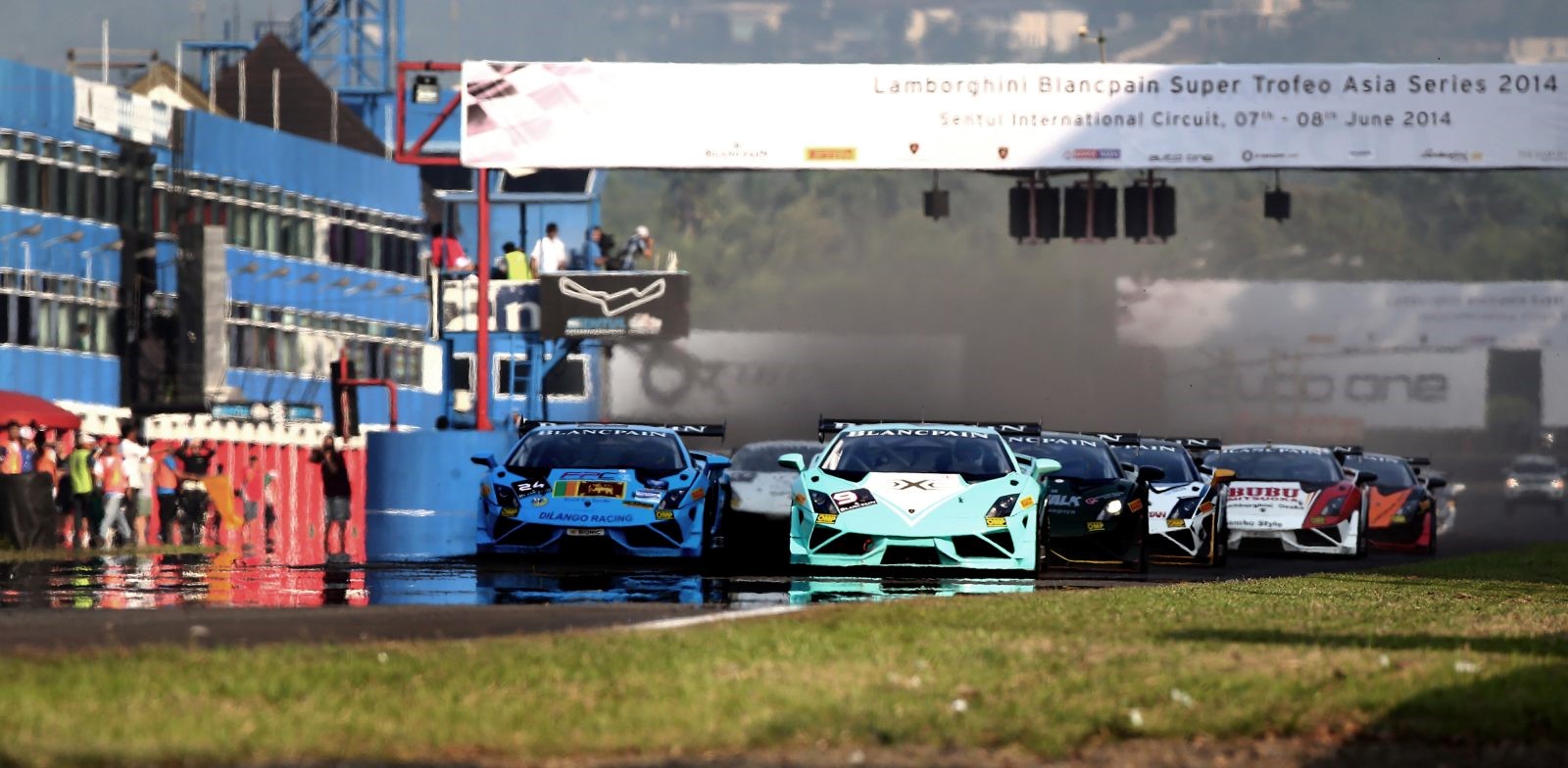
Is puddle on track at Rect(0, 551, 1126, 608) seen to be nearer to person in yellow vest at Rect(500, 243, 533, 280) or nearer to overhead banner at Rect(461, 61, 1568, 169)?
overhead banner at Rect(461, 61, 1568, 169)

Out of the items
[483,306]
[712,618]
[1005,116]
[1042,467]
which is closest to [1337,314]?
[1005,116]

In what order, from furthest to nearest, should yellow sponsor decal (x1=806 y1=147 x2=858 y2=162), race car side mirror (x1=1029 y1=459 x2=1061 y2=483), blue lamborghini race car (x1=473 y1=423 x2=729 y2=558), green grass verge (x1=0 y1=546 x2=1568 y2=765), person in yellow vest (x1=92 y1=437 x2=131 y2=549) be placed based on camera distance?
yellow sponsor decal (x1=806 y1=147 x2=858 y2=162) < person in yellow vest (x1=92 y1=437 x2=131 y2=549) < blue lamborghini race car (x1=473 y1=423 x2=729 y2=558) < race car side mirror (x1=1029 y1=459 x2=1061 y2=483) < green grass verge (x1=0 y1=546 x2=1568 y2=765)

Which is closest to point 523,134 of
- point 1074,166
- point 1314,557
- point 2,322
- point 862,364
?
point 1074,166

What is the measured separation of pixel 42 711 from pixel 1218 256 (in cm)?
6820

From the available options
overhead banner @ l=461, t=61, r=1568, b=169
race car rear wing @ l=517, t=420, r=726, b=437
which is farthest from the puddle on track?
overhead banner @ l=461, t=61, r=1568, b=169

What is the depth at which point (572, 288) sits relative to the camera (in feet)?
194

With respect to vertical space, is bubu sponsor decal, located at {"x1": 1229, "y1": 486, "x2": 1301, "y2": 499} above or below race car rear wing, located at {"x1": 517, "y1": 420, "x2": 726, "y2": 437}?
below

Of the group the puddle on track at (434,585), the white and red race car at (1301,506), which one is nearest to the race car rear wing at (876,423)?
the puddle on track at (434,585)

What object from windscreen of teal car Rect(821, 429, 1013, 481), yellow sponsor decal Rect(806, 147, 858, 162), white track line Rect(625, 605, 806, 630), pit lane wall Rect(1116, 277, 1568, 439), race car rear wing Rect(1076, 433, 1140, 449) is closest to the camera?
white track line Rect(625, 605, 806, 630)

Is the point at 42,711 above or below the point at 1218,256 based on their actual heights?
below

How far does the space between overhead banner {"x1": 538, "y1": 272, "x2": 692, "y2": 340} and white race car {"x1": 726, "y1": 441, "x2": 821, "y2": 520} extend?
31266 mm

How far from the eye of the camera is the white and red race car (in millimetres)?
27812

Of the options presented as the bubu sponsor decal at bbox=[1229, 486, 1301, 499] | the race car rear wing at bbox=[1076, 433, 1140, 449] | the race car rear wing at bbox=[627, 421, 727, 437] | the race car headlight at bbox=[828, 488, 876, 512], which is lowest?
the bubu sponsor decal at bbox=[1229, 486, 1301, 499]

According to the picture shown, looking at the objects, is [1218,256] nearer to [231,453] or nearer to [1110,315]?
[1110,315]
